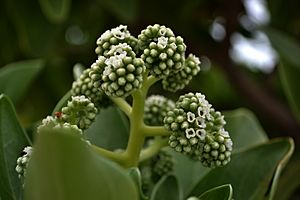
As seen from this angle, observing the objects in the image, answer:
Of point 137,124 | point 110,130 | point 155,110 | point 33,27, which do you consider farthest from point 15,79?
point 33,27

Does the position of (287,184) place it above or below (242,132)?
below

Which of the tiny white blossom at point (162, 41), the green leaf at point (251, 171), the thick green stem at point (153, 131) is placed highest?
the tiny white blossom at point (162, 41)

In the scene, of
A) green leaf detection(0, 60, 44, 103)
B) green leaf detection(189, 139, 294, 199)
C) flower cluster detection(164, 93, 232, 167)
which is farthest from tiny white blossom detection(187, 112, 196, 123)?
green leaf detection(0, 60, 44, 103)

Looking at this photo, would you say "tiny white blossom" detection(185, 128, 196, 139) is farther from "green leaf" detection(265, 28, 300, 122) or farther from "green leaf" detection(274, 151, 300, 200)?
"green leaf" detection(265, 28, 300, 122)

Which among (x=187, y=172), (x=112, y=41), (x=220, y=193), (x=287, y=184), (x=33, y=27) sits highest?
(x=112, y=41)

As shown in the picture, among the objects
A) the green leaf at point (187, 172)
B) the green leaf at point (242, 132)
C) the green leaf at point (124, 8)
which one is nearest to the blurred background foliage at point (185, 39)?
the green leaf at point (124, 8)

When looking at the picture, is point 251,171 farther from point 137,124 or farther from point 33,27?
point 33,27

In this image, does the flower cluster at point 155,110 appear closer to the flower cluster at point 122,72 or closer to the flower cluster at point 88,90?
the flower cluster at point 88,90
